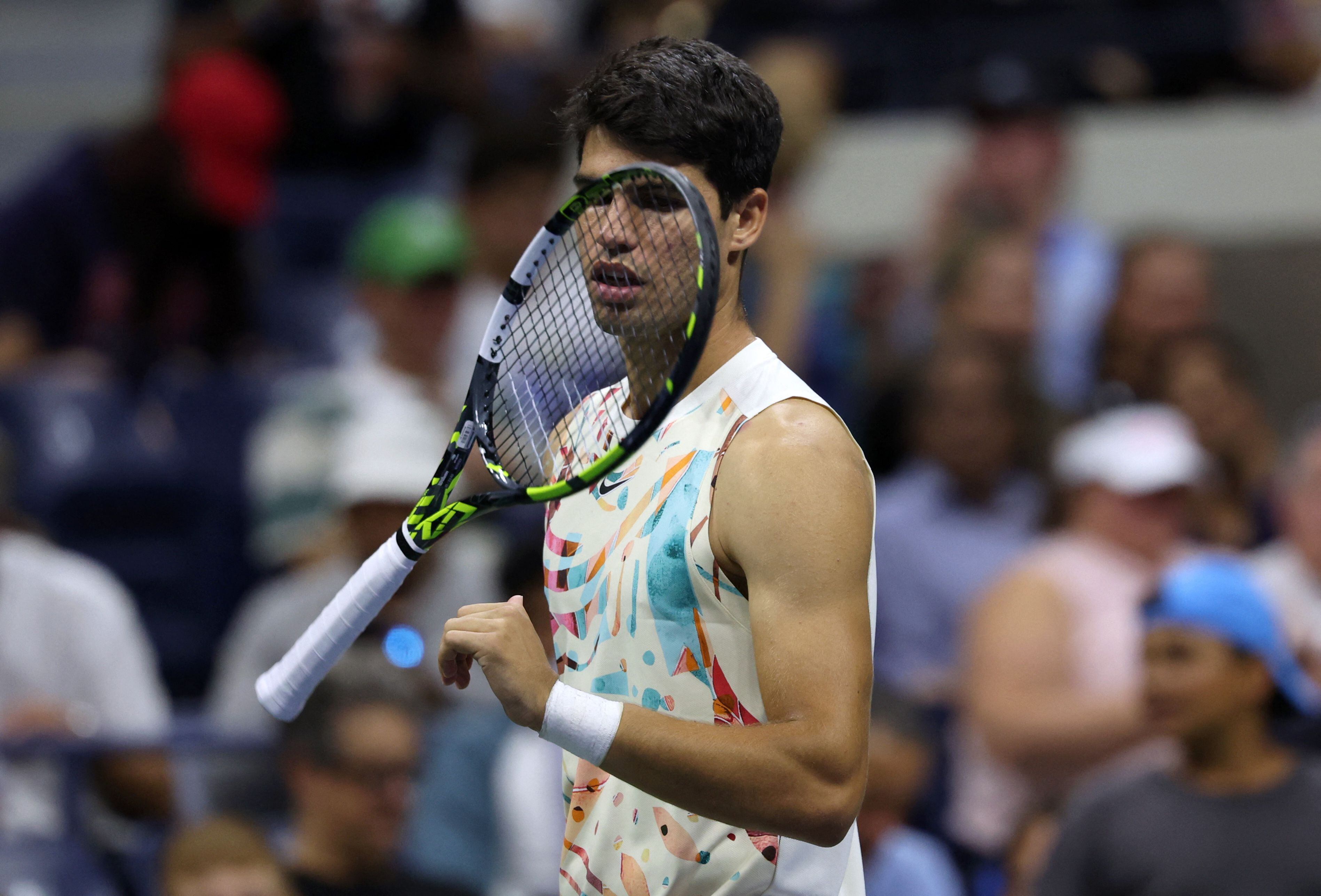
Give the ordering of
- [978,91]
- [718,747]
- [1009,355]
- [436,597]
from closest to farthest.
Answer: [718,747] < [436,597] < [1009,355] < [978,91]

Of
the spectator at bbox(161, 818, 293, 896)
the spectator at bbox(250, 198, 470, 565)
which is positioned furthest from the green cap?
the spectator at bbox(161, 818, 293, 896)

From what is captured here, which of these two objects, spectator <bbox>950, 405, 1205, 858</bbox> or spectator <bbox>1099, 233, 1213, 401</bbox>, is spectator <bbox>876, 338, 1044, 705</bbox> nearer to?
spectator <bbox>950, 405, 1205, 858</bbox>

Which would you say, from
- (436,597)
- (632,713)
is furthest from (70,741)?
(632,713)

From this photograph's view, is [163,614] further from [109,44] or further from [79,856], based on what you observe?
[109,44]

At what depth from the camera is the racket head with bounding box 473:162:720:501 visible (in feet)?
7.18

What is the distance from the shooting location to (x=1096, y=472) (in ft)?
18.2

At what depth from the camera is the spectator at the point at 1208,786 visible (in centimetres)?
430

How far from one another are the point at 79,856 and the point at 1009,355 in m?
3.39

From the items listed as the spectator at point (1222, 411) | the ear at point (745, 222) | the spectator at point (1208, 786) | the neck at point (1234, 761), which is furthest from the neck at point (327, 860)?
the spectator at point (1222, 411)

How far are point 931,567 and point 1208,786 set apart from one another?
4.58 ft

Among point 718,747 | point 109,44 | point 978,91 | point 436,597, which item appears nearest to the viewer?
point 718,747

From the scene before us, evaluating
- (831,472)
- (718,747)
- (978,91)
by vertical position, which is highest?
(831,472)

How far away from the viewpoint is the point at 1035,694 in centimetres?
512

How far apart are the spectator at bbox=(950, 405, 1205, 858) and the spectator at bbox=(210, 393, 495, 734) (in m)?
1.42
